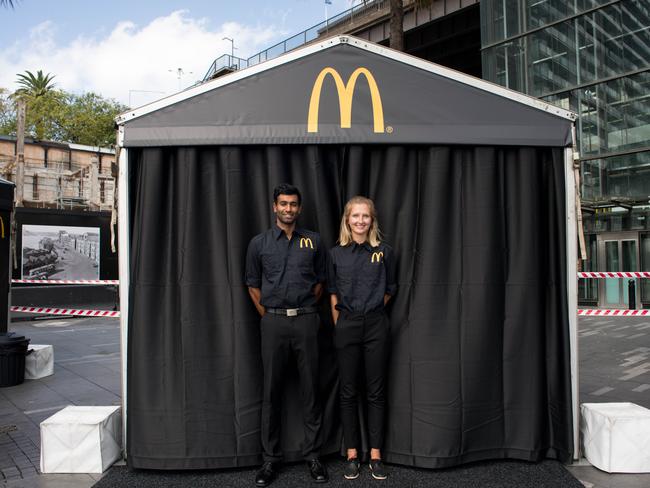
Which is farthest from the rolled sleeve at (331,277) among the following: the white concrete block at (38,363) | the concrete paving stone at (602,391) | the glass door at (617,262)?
the glass door at (617,262)

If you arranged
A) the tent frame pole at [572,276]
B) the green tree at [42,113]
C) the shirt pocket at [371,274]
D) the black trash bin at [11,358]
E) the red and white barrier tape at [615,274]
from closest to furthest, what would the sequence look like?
the shirt pocket at [371,274] → the tent frame pole at [572,276] → the black trash bin at [11,358] → the red and white barrier tape at [615,274] → the green tree at [42,113]

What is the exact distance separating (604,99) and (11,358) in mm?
16214

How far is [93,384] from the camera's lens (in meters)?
6.29

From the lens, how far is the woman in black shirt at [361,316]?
3348 mm

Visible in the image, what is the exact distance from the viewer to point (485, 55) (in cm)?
1717

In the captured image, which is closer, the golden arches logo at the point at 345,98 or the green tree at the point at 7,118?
the golden arches logo at the point at 345,98

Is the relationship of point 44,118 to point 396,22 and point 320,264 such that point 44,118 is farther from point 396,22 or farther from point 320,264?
point 320,264

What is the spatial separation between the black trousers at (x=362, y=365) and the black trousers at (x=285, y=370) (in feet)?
0.61

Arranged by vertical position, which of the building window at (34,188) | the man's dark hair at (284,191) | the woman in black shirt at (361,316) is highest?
the building window at (34,188)

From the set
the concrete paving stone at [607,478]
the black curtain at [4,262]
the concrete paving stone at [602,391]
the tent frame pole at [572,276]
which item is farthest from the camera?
the black curtain at [4,262]

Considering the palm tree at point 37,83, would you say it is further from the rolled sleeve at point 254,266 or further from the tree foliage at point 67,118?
the rolled sleeve at point 254,266

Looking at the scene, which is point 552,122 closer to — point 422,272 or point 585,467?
point 422,272

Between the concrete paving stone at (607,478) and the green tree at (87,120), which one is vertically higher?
the green tree at (87,120)

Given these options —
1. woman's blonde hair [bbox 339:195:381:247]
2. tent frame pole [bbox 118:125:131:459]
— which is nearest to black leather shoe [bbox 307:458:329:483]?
tent frame pole [bbox 118:125:131:459]
